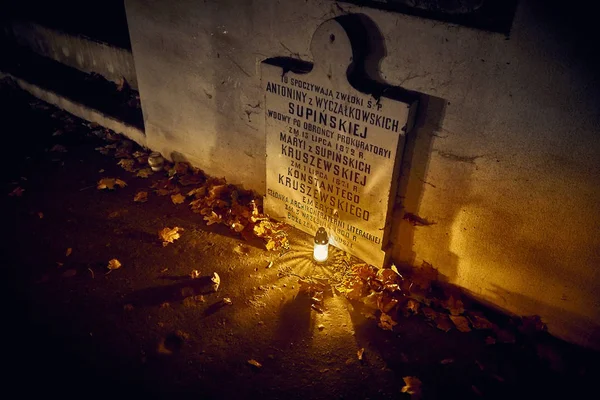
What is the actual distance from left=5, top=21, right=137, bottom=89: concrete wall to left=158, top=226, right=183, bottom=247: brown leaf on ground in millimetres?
3950

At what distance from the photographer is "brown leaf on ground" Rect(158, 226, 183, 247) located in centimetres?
535

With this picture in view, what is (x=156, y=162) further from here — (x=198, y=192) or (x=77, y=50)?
(x=77, y=50)

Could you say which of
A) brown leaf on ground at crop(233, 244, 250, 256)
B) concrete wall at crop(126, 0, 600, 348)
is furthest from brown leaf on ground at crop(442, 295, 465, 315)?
brown leaf on ground at crop(233, 244, 250, 256)

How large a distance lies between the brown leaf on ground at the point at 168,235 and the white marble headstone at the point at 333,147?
4.32 feet

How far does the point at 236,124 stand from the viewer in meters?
5.58

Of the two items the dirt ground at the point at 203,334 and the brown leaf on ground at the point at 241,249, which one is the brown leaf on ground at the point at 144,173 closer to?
the dirt ground at the point at 203,334

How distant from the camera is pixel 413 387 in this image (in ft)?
12.4

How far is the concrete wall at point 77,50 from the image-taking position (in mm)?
8023

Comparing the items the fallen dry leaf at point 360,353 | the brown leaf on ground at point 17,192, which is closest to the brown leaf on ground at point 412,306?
the fallen dry leaf at point 360,353

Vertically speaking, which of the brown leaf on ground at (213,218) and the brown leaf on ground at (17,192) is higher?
the brown leaf on ground at (17,192)

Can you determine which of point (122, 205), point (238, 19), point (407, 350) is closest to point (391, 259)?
point (407, 350)

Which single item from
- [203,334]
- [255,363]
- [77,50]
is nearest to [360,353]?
[255,363]

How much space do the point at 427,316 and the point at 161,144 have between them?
15.6 ft

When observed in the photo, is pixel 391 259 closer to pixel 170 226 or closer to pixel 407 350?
pixel 407 350
